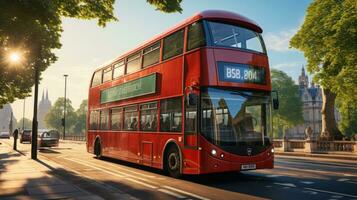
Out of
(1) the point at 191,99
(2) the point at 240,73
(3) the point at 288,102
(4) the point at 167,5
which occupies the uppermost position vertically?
(3) the point at 288,102

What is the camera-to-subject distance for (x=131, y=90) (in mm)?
15219

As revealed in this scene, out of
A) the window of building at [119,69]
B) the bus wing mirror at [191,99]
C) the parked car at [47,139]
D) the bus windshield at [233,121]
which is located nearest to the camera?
the bus wing mirror at [191,99]

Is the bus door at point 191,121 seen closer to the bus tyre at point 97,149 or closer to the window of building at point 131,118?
the window of building at point 131,118

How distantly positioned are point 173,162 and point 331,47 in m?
21.0

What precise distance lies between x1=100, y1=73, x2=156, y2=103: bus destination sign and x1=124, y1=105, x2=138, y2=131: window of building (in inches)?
20.5

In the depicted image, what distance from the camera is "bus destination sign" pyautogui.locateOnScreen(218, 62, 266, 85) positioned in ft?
35.9

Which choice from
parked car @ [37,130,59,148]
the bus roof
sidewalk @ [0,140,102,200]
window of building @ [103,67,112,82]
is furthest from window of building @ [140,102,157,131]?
parked car @ [37,130,59,148]

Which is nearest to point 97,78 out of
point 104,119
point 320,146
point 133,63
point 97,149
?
point 104,119

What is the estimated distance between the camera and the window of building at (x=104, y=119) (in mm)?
17953

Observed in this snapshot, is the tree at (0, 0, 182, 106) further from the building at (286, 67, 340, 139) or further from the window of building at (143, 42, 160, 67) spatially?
the building at (286, 67, 340, 139)

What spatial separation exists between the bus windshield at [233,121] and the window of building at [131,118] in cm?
470

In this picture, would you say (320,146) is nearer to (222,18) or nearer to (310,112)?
(222,18)

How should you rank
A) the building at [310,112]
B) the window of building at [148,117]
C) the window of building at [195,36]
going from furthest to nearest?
the building at [310,112] < the window of building at [148,117] < the window of building at [195,36]

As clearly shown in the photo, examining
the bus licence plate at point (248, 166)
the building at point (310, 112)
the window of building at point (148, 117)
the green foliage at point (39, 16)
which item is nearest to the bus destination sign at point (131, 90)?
the window of building at point (148, 117)
